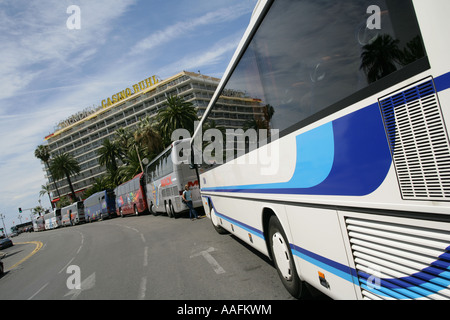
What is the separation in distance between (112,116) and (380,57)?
4186 inches

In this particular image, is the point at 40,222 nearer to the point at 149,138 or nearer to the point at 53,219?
the point at 53,219

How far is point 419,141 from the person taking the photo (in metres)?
1.83

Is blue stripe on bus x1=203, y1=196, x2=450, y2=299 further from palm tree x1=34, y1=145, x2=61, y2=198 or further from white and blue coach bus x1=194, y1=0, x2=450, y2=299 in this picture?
palm tree x1=34, y1=145, x2=61, y2=198

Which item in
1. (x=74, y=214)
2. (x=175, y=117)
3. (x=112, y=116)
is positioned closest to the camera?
(x=175, y=117)

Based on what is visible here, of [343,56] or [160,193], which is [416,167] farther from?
[160,193]

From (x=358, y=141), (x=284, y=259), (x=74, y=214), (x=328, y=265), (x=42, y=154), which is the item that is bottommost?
(x=284, y=259)

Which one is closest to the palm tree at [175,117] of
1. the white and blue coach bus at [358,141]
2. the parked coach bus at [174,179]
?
the parked coach bus at [174,179]

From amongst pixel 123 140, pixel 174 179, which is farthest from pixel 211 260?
pixel 123 140

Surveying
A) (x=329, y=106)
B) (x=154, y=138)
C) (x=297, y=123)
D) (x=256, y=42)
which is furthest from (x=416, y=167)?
(x=154, y=138)

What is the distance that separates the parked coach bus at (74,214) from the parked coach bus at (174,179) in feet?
120

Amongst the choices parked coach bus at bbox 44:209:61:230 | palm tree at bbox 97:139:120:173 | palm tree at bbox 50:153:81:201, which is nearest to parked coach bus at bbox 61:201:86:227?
parked coach bus at bbox 44:209:61:230

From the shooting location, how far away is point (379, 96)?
2.05 metres

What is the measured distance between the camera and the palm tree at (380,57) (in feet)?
6.51

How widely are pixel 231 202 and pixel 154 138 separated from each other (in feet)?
141
